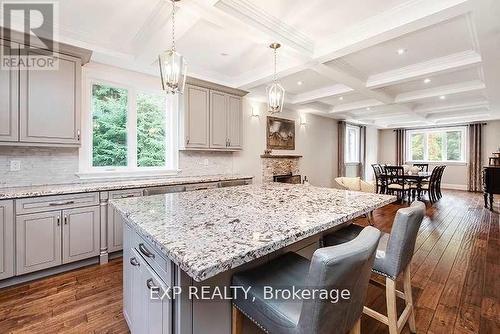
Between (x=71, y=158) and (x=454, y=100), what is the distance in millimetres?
7918

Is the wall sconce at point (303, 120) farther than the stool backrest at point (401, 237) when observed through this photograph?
Yes

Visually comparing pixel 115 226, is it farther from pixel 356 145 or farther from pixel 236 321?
pixel 356 145

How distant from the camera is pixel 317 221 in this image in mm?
1301

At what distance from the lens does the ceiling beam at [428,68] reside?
3359 millimetres

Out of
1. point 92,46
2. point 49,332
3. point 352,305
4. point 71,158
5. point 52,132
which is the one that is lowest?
point 49,332

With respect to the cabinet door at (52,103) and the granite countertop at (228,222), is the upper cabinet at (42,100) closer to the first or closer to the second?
the cabinet door at (52,103)

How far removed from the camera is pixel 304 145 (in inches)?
268

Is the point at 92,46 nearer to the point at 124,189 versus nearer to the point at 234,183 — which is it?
the point at 124,189

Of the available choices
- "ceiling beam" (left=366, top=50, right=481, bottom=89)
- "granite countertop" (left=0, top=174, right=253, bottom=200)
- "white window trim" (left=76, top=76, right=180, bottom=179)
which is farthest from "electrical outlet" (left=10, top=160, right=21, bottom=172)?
"ceiling beam" (left=366, top=50, right=481, bottom=89)

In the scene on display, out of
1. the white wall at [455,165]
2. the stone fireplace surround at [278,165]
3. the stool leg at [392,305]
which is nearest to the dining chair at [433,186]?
the stone fireplace surround at [278,165]

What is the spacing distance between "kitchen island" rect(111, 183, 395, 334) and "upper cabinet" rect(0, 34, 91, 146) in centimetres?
171

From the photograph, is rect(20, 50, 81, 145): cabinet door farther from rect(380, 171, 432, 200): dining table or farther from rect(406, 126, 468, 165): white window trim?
rect(406, 126, 468, 165): white window trim

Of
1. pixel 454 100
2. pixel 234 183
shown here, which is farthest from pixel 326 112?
pixel 234 183

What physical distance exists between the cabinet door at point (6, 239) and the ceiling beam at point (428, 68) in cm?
528
